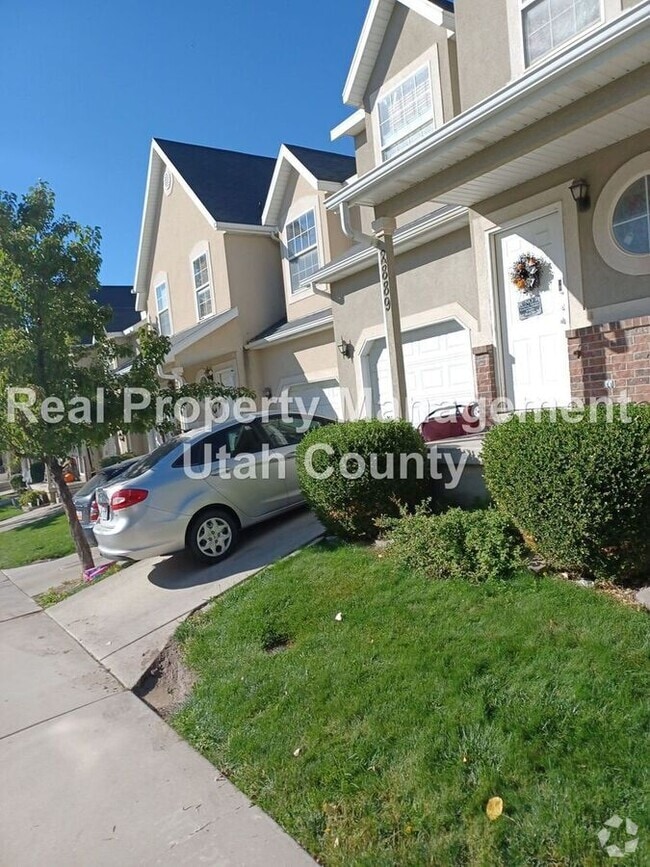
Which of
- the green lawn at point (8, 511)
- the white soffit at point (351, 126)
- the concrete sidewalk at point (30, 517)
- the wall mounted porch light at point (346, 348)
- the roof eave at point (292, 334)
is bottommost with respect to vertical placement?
the green lawn at point (8, 511)

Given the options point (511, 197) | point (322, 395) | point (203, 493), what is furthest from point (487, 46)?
point (322, 395)

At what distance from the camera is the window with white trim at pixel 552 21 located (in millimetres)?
6504

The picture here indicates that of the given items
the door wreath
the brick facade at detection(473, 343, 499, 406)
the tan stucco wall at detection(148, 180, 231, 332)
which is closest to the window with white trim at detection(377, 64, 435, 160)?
the door wreath

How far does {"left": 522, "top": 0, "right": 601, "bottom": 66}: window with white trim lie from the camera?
6.50 metres

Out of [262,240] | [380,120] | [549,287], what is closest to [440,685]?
[549,287]

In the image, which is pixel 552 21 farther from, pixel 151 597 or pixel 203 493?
pixel 151 597

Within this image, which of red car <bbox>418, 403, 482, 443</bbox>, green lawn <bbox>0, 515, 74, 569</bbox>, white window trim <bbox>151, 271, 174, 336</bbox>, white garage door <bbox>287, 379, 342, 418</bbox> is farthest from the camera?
white window trim <bbox>151, 271, 174, 336</bbox>

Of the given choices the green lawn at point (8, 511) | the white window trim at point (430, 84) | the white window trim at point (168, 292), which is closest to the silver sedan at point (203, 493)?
the white window trim at point (430, 84)

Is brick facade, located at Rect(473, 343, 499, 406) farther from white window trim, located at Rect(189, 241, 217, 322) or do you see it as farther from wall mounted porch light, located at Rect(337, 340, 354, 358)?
white window trim, located at Rect(189, 241, 217, 322)

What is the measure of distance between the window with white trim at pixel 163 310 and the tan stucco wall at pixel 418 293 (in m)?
8.26

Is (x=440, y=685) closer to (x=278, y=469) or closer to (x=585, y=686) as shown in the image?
(x=585, y=686)

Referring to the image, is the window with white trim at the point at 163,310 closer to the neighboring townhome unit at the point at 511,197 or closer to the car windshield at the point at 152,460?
the neighboring townhome unit at the point at 511,197

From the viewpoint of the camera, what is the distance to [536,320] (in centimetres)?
751

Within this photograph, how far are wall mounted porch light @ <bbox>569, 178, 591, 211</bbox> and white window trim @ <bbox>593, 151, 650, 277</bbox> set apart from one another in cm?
14
